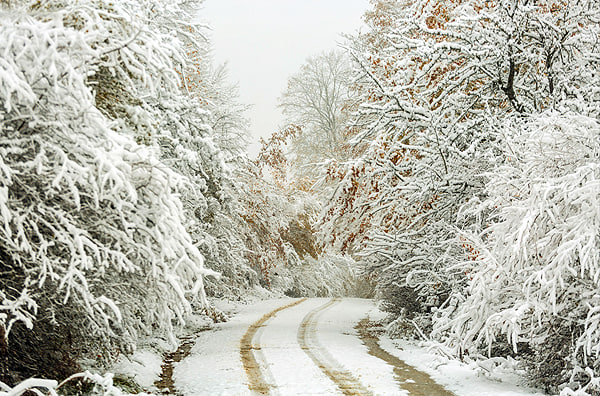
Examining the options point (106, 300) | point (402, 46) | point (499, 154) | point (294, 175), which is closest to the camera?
point (106, 300)

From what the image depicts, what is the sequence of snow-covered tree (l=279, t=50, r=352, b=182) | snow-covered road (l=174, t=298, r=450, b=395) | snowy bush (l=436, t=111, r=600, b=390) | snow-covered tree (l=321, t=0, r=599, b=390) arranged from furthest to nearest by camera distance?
snow-covered tree (l=279, t=50, r=352, b=182), snow-covered tree (l=321, t=0, r=599, b=390), snow-covered road (l=174, t=298, r=450, b=395), snowy bush (l=436, t=111, r=600, b=390)

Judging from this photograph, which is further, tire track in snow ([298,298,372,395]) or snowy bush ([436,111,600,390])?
Result: tire track in snow ([298,298,372,395])

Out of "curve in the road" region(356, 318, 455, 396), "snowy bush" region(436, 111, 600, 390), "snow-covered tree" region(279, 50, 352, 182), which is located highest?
"snow-covered tree" region(279, 50, 352, 182)

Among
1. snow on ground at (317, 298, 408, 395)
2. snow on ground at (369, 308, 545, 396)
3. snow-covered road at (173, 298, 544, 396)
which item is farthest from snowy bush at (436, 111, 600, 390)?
snow on ground at (317, 298, 408, 395)

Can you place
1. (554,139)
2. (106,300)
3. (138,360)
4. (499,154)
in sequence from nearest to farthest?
(106,300) → (554,139) → (138,360) → (499,154)

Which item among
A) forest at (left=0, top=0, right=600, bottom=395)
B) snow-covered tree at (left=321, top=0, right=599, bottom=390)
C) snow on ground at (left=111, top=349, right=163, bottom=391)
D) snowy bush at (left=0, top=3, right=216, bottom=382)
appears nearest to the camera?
snowy bush at (left=0, top=3, right=216, bottom=382)

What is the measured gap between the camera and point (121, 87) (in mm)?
7012

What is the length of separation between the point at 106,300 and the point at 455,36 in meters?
8.83

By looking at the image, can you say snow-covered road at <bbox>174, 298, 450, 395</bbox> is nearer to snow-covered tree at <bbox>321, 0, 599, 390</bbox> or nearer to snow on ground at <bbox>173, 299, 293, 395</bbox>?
snow on ground at <bbox>173, 299, 293, 395</bbox>

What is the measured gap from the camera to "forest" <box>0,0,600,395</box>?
5.48 meters

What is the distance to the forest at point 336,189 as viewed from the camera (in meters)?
5.48

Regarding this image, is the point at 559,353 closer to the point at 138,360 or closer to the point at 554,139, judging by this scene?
the point at 554,139

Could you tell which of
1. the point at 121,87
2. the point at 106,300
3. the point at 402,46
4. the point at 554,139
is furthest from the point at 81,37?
the point at 402,46

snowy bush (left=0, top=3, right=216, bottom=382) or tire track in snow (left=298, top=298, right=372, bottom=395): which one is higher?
snowy bush (left=0, top=3, right=216, bottom=382)
